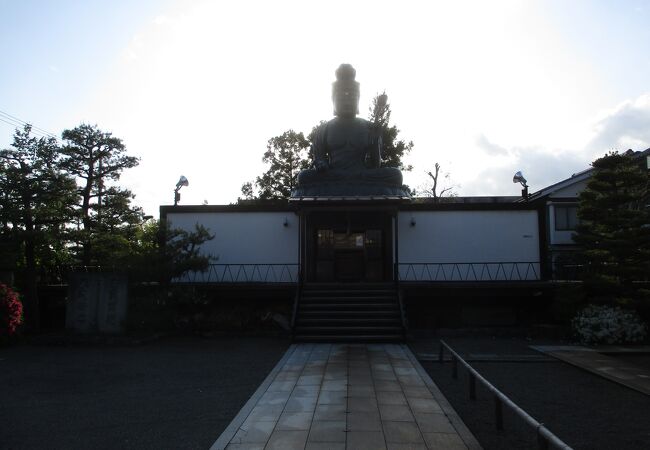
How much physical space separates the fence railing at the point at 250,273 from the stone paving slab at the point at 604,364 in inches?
320

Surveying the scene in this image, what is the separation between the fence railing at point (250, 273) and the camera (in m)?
17.2

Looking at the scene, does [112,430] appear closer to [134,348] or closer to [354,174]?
[134,348]

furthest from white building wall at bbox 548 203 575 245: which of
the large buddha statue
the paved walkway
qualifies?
the paved walkway

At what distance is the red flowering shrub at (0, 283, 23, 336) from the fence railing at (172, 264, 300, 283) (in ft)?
18.2

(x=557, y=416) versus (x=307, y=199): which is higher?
(x=307, y=199)

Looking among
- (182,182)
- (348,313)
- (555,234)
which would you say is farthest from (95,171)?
(555,234)

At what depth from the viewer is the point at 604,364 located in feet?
33.0

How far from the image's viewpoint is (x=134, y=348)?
12688 mm

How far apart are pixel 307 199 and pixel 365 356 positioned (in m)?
6.19

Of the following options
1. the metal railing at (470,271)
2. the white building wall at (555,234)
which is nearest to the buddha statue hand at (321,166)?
the metal railing at (470,271)

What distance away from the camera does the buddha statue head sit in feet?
63.1

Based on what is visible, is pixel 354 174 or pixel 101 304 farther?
pixel 354 174

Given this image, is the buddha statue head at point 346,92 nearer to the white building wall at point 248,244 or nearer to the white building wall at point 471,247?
the white building wall at point 248,244

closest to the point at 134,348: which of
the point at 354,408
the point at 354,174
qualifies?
the point at 354,408
